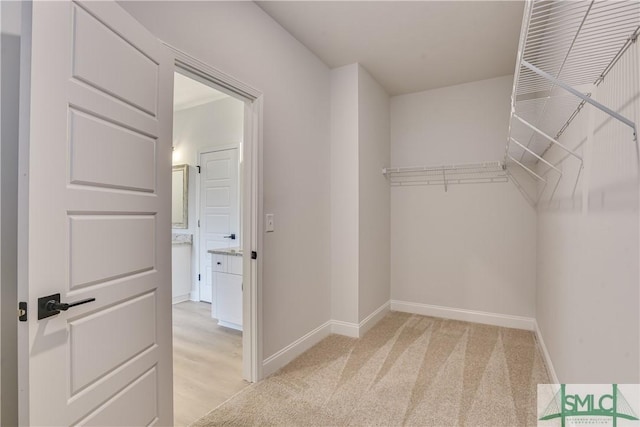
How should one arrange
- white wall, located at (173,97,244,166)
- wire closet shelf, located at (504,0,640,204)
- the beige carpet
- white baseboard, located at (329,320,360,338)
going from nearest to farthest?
wire closet shelf, located at (504,0,640,204) < the beige carpet < white baseboard, located at (329,320,360,338) < white wall, located at (173,97,244,166)

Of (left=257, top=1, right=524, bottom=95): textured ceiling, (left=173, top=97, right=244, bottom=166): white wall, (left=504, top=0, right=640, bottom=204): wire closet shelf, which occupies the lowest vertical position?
(left=504, top=0, right=640, bottom=204): wire closet shelf

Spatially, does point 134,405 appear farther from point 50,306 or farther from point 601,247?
point 601,247

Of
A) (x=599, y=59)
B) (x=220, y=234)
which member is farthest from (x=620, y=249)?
(x=220, y=234)

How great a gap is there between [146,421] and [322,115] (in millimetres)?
2596

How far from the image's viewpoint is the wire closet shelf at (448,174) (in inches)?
134

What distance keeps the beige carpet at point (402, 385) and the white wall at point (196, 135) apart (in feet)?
8.76

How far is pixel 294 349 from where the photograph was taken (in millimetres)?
2629

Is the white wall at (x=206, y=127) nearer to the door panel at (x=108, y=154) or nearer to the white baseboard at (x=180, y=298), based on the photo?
the white baseboard at (x=180, y=298)

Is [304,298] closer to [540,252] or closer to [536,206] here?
[540,252]

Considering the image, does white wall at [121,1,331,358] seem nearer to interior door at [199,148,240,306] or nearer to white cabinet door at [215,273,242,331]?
white cabinet door at [215,273,242,331]

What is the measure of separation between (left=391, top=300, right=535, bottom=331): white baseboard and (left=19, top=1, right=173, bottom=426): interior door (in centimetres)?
283

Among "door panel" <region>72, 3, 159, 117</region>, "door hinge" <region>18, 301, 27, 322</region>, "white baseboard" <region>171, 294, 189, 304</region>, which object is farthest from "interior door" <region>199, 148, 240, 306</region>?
"door hinge" <region>18, 301, 27, 322</region>

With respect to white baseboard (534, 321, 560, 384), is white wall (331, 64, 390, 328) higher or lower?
higher

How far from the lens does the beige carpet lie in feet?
6.13
